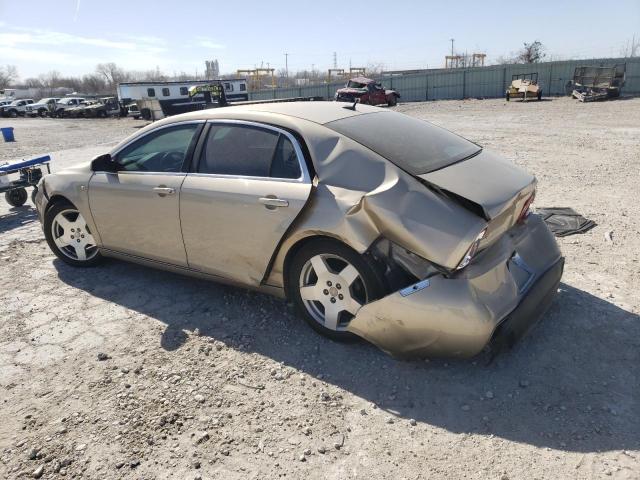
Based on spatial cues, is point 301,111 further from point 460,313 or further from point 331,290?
point 460,313

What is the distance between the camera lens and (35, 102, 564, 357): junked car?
112 inches

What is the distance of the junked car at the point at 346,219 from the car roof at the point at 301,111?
16 millimetres

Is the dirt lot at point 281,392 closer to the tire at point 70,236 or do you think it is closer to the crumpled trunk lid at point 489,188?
the tire at point 70,236

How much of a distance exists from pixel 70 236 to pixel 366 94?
92.3ft

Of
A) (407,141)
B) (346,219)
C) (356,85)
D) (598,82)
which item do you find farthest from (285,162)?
(598,82)

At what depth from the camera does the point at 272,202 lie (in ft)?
11.0

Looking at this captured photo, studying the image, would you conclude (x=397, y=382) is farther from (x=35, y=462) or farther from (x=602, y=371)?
(x=35, y=462)

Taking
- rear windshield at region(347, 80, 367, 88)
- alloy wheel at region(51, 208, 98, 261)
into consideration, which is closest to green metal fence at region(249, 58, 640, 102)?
rear windshield at region(347, 80, 367, 88)

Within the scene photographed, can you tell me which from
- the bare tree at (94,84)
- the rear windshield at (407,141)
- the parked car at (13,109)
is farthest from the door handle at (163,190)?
the bare tree at (94,84)

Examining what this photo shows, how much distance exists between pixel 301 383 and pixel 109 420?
1142mm

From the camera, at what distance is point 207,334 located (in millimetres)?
3629

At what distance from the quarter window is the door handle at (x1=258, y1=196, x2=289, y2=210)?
7.5 inches

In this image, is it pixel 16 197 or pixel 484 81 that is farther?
pixel 484 81

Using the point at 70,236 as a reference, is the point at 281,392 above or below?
below
